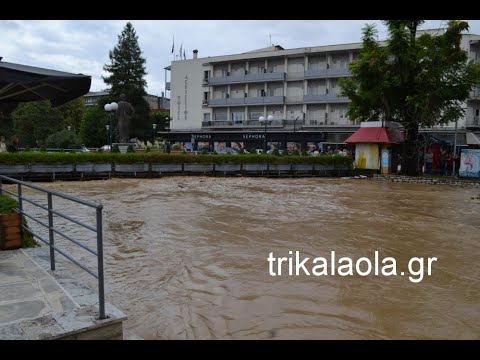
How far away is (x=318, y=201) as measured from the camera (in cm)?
1438

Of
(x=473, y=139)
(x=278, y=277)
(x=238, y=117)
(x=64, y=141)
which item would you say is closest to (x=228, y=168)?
(x=64, y=141)

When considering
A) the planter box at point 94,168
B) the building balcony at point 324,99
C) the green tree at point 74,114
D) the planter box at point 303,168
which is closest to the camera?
the planter box at point 94,168

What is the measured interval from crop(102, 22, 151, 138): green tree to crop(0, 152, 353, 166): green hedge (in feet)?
95.0

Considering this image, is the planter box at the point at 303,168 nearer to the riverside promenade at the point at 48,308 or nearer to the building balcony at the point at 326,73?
the building balcony at the point at 326,73

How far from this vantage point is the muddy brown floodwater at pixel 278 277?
456cm

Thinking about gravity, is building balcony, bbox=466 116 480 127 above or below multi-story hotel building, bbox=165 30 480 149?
below

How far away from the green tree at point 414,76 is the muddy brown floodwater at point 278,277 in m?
12.5

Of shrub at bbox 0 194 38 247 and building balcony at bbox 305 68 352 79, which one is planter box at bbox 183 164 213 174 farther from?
building balcony at bbox 305 68 352 79

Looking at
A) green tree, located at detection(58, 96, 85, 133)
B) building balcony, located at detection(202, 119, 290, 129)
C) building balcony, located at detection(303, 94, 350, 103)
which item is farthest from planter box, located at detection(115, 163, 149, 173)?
green tree, located at detection(58, 96, 85, 133)

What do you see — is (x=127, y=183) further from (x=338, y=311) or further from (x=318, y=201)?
(x=338, y=311)

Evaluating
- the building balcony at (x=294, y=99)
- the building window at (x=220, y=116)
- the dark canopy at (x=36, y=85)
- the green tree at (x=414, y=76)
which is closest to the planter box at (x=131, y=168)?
the dark canopy at (x=36, y=85)

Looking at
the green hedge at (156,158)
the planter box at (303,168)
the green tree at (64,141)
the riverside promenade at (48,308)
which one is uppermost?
the green tree at (64,141)

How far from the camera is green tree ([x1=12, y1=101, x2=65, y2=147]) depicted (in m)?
44.2

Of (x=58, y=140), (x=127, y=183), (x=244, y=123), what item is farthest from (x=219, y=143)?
(x=127, y=183)
